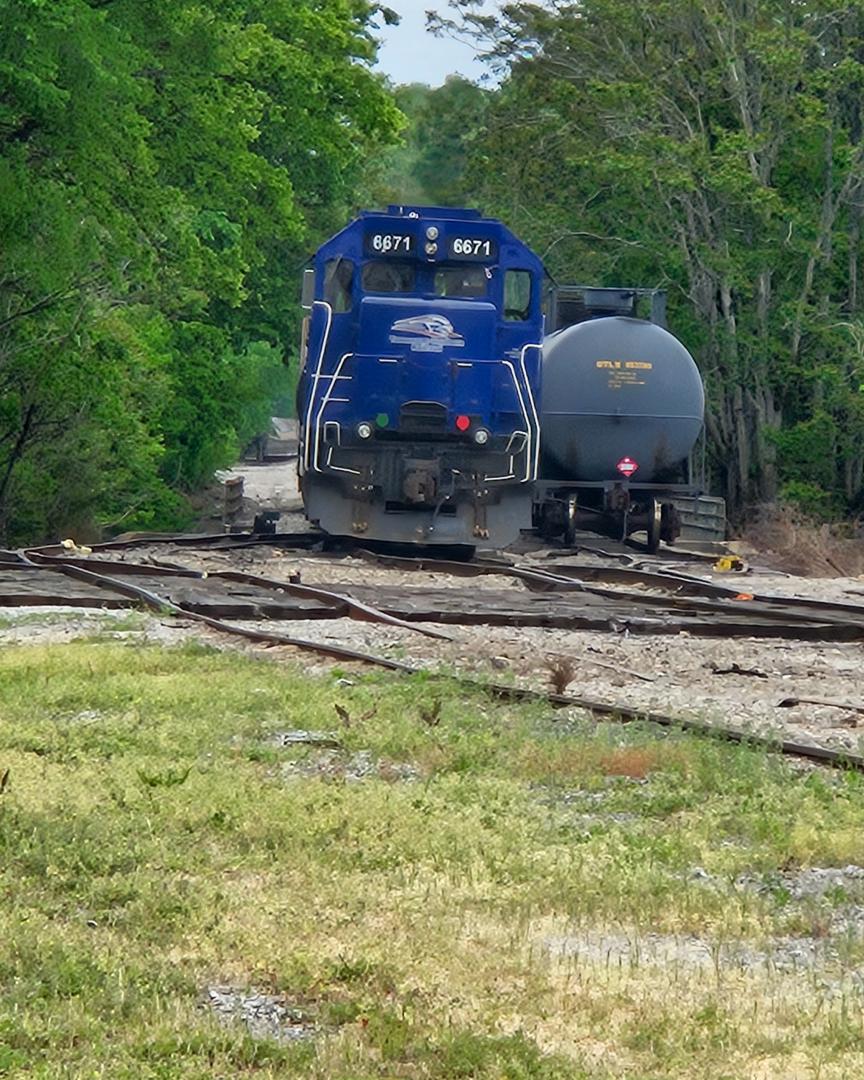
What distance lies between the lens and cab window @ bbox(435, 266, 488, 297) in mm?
23312

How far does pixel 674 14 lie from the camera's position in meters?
39.0

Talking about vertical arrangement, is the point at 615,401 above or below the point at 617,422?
above

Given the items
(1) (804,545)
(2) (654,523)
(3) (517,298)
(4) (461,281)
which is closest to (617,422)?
(2) (654,523)

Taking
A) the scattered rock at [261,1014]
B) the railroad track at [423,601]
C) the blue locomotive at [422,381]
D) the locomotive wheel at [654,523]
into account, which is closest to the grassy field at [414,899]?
the scattered rock at [261,1014]

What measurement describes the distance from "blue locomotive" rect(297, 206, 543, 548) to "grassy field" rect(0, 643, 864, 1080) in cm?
1247

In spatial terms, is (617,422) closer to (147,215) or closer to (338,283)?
(338,283)

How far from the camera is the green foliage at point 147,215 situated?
2200 cm

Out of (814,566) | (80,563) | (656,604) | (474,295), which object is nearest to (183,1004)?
(656,604)

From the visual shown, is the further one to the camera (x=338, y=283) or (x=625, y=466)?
(x=625, y=466)

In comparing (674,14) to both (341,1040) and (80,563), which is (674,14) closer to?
(80,563)

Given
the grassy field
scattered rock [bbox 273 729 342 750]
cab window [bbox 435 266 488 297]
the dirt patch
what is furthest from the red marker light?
scattered rock [bbox 273 729 342 750]

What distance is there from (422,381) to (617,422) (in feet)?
18.6

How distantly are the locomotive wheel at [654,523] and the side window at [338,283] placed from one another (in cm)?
665

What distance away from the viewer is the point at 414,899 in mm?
6484
